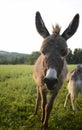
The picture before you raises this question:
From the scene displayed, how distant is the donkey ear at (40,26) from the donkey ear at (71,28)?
Result: 43 cm

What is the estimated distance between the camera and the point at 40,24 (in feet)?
22.9

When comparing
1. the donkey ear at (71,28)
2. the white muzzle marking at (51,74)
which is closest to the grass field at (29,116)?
the white muzzle marking at (51,74)

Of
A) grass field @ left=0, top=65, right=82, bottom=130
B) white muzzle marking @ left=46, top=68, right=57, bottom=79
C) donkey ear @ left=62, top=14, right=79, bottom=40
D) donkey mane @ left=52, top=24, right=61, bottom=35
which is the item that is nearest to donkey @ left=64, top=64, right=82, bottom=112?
grass field @ left=0, top=65, right=82, bottom=130

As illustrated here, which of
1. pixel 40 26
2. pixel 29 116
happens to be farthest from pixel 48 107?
pixel 40 26

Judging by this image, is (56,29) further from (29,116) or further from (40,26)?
(29,116)

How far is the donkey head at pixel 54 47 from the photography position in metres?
5.91

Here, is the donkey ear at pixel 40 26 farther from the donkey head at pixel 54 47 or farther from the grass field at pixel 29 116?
the grass field at pixel 29 116

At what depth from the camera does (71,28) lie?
697cm

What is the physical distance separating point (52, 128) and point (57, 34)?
2508 mm

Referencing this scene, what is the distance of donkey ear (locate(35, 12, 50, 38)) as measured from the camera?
6996mm

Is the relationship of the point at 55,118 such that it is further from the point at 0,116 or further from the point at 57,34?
the point at 57,34

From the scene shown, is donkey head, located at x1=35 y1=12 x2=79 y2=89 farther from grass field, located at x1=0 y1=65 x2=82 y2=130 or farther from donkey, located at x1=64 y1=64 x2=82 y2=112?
donkey, located at x1=64 y1=64 x2=82 y2=112

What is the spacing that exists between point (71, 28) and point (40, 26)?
0.71 m

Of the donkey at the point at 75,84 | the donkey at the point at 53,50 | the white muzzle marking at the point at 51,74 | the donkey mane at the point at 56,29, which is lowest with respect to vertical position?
the donkey at the point at 75,84
